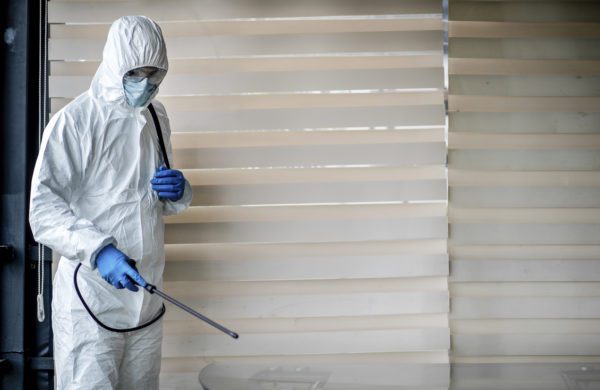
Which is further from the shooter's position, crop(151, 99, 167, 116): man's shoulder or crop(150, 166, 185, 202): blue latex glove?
crop(151, 99, 167, 116): man's shoulder

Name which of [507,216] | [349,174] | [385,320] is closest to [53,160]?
[349,174]

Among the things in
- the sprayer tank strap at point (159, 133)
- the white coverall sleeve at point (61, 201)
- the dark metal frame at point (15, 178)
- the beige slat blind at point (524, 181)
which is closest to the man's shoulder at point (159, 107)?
the sprayer tank strap at point (159, 133)

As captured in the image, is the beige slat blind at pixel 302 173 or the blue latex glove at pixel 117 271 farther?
the beige slat blind at pixel 302 173

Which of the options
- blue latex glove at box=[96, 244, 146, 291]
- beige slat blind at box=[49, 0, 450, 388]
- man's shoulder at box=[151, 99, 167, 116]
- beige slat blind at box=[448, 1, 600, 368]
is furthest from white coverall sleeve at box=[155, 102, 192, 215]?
beige slat blind at box=[448, 1, 600, 368]

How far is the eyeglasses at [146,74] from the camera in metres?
3.41

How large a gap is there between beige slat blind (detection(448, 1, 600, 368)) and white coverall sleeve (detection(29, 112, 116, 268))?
6.22ft

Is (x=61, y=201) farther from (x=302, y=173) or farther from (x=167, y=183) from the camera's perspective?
(x=302, y=173)

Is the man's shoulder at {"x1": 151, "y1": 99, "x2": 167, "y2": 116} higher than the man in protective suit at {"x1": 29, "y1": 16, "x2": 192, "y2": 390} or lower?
higher

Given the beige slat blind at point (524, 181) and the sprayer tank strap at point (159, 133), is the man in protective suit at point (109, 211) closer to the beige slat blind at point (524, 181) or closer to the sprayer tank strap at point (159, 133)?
the sprayer tank strap at point (159, 133)

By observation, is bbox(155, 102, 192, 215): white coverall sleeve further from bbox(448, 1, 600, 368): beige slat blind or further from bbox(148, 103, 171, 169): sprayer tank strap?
bbox(448, 1, 600, 368): beige slat blind

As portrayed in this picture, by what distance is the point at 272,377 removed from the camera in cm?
338

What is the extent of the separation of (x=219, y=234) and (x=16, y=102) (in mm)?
1200

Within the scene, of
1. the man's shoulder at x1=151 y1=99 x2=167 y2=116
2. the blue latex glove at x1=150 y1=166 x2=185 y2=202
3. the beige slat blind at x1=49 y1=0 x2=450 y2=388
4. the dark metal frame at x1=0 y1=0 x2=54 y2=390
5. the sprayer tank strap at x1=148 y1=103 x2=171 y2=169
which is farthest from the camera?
the beige slat blind at x1=49 y1=0 x2=450 y2=388

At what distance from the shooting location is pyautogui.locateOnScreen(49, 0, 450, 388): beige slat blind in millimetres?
4129
